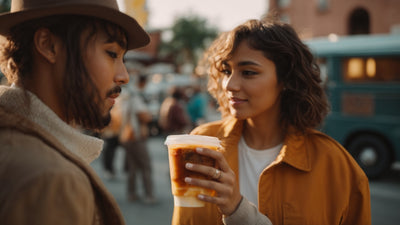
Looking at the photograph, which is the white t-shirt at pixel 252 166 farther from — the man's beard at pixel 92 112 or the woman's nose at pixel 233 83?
the man's beard at pixel 92 112

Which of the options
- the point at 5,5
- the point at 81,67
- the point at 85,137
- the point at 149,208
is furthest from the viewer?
the point at 5,5

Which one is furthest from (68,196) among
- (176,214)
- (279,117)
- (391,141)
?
(391,141)

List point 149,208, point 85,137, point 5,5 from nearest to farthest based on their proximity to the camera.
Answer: point 85,137, point 149,208, point 5,5

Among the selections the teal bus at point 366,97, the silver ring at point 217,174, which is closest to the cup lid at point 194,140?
the silver ring at point 217,174

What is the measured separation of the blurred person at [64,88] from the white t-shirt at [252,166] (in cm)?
105

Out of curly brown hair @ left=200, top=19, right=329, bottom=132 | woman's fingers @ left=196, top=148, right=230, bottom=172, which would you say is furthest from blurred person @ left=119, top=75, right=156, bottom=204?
woman's fingers @ left=196, top=148, right=230, bottom=172

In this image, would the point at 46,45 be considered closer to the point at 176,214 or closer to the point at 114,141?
the point at 176,214

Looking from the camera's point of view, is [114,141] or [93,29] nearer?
[93,29]

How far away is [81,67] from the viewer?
1.28 metres

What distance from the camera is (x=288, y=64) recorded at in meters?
2.29

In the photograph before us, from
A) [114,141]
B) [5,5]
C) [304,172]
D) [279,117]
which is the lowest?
[114,141]

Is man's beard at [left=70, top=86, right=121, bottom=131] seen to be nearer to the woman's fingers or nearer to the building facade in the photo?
the woman's fingers

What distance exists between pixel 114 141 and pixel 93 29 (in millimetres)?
6624

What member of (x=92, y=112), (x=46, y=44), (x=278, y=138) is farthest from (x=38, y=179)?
(x=278, y=138)
